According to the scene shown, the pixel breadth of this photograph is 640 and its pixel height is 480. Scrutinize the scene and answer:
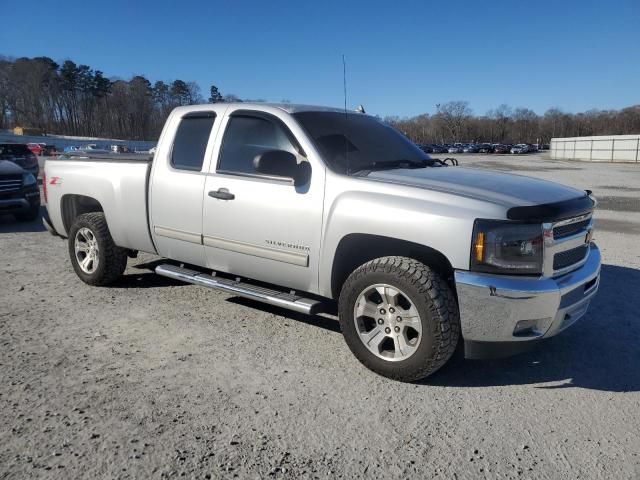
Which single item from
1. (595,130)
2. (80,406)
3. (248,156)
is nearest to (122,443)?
(80,406)

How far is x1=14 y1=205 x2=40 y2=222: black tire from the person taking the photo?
1049cm

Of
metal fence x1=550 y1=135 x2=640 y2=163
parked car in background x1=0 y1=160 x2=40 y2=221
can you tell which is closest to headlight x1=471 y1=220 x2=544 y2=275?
parked car in background x1=0 y1=160 x2=40 y2=221

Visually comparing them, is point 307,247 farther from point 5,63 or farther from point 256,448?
point 5,63

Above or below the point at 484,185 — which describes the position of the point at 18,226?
below

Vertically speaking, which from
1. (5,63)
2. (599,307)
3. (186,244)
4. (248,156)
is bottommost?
(599,307)

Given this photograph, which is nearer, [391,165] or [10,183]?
[391,165]

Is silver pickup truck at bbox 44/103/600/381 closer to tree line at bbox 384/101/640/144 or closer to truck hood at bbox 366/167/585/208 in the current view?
truck hood at bbox 366/167/585/208

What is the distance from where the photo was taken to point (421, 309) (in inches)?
130

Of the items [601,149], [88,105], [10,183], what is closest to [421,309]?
[10,183]

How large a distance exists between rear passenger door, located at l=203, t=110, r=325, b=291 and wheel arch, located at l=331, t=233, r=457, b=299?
185mm

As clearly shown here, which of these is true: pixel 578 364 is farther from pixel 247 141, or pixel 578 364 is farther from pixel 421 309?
→ pixel 247 141

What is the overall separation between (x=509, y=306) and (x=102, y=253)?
409 centimetres

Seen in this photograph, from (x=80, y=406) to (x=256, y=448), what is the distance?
1.19m

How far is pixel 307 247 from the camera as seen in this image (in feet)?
12.7
